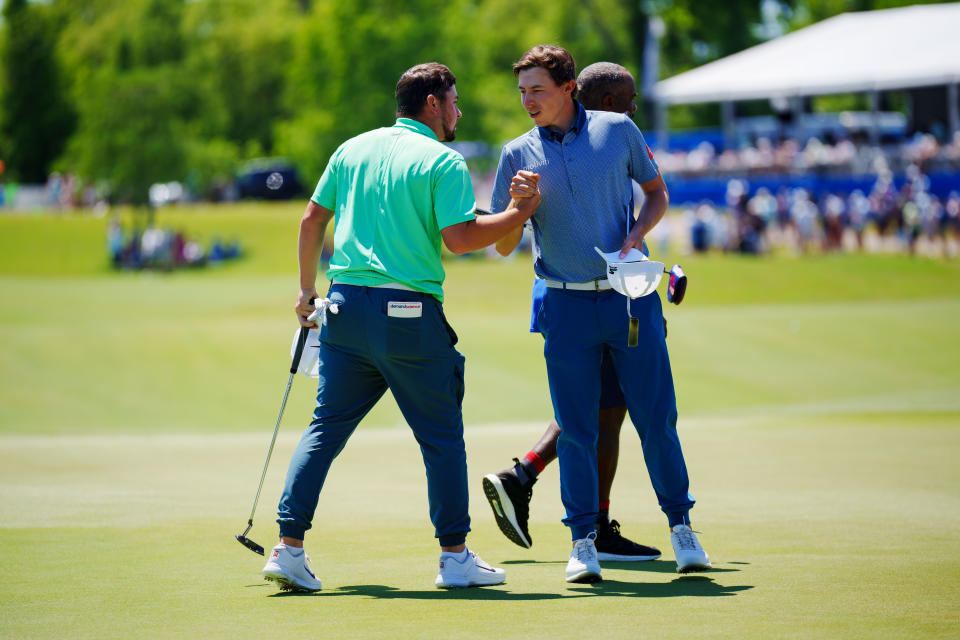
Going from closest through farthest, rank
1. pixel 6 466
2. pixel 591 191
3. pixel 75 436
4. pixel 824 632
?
pixel 824 632, pixel 591 191, pixel 6 466, pixel 75 436

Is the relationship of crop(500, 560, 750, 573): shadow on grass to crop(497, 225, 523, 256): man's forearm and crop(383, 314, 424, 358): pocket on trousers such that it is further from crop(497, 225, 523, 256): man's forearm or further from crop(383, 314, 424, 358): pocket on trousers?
crop(497, 225, 523, 256): man's forearm

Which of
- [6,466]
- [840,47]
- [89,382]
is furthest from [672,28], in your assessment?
[6,466]

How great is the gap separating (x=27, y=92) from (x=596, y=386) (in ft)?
239

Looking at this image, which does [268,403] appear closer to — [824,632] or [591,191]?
[591,191]

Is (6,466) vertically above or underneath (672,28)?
underneath

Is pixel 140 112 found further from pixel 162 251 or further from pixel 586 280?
pixel 586 280

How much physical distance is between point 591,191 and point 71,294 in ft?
108

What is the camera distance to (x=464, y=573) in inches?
203

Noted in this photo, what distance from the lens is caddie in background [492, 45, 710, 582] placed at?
5.48 meters

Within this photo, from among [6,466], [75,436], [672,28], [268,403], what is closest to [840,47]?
[672,28]

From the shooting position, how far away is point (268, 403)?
16141 mm

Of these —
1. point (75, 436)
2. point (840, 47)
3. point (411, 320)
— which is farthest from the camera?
point (840, 47)

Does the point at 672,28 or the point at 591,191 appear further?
the point at 672,28

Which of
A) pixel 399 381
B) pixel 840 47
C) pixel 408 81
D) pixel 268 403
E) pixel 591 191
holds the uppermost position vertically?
pixel 840 47
